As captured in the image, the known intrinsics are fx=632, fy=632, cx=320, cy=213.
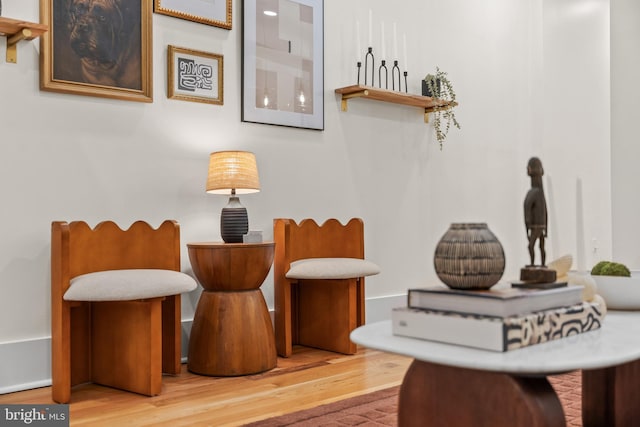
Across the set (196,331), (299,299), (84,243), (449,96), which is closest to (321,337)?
(299,299)

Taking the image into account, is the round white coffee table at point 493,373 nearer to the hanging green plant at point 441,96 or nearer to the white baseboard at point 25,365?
the white baseboard at point 25,365

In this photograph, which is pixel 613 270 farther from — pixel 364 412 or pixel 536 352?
pixel 364 412

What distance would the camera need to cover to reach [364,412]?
2.15 m

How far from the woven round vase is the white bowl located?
0.56 metres

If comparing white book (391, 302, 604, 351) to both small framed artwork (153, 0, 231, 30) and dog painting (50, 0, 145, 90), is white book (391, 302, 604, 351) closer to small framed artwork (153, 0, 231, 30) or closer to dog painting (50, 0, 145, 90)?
dog painting (50, 0, 145, 90)

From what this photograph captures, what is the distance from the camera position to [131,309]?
2518mm

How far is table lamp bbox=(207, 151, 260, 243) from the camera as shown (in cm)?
291

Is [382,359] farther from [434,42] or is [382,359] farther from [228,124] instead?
[434,42]

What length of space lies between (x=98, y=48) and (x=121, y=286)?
3.80 ft

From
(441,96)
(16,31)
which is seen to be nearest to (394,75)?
(441,96)

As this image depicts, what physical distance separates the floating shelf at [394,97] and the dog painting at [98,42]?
1266mm

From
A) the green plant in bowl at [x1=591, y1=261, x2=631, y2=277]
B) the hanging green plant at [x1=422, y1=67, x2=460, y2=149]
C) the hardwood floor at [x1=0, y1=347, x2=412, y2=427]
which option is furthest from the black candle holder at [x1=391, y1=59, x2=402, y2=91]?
the green plant in bowl at [x1=591, y1=261, x2=631, y2=277]

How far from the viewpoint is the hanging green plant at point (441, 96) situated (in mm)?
4148

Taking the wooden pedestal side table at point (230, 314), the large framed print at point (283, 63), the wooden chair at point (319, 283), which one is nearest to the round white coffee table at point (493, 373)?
the wooden pedestal side table at point (230, 314)
